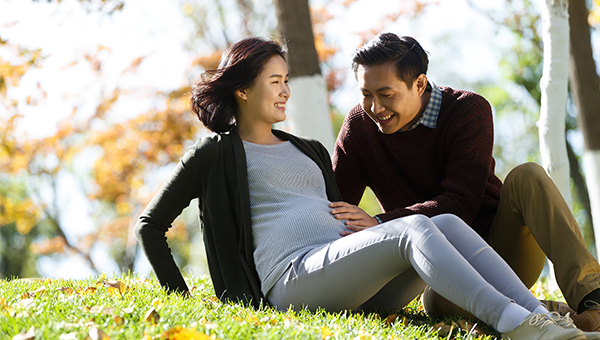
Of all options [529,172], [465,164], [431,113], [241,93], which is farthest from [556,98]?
[241,93]

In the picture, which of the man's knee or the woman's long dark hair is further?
the woman's long dark hair

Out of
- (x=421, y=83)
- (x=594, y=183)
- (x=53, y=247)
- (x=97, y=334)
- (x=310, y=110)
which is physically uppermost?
(x=421, y=83)

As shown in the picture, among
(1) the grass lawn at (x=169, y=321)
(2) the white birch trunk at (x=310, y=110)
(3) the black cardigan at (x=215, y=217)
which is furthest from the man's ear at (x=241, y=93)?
(2) the white birch trunk at (x=310, y=110)

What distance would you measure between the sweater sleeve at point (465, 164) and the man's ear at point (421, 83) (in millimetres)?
224

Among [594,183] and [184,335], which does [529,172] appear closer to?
[184,335]

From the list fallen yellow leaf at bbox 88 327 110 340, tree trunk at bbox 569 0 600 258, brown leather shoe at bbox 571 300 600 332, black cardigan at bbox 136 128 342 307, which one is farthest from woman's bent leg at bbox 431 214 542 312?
tree trunk at bbox 569 0 600 258

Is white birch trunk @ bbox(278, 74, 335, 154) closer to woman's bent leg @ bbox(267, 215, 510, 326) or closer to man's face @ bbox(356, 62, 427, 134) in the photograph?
man's face @ bbox(356, 62, 427, 134)

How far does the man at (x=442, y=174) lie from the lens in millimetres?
2738

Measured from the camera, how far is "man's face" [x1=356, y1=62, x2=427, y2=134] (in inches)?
125

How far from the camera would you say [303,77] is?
18.4 feet

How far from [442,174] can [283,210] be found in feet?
3.86

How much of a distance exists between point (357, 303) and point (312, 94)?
3336 millimetres

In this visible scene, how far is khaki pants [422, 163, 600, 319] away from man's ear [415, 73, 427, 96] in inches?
31.6

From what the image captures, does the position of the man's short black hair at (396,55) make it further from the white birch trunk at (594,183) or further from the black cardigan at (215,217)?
the white birch trunk at (594,183)
